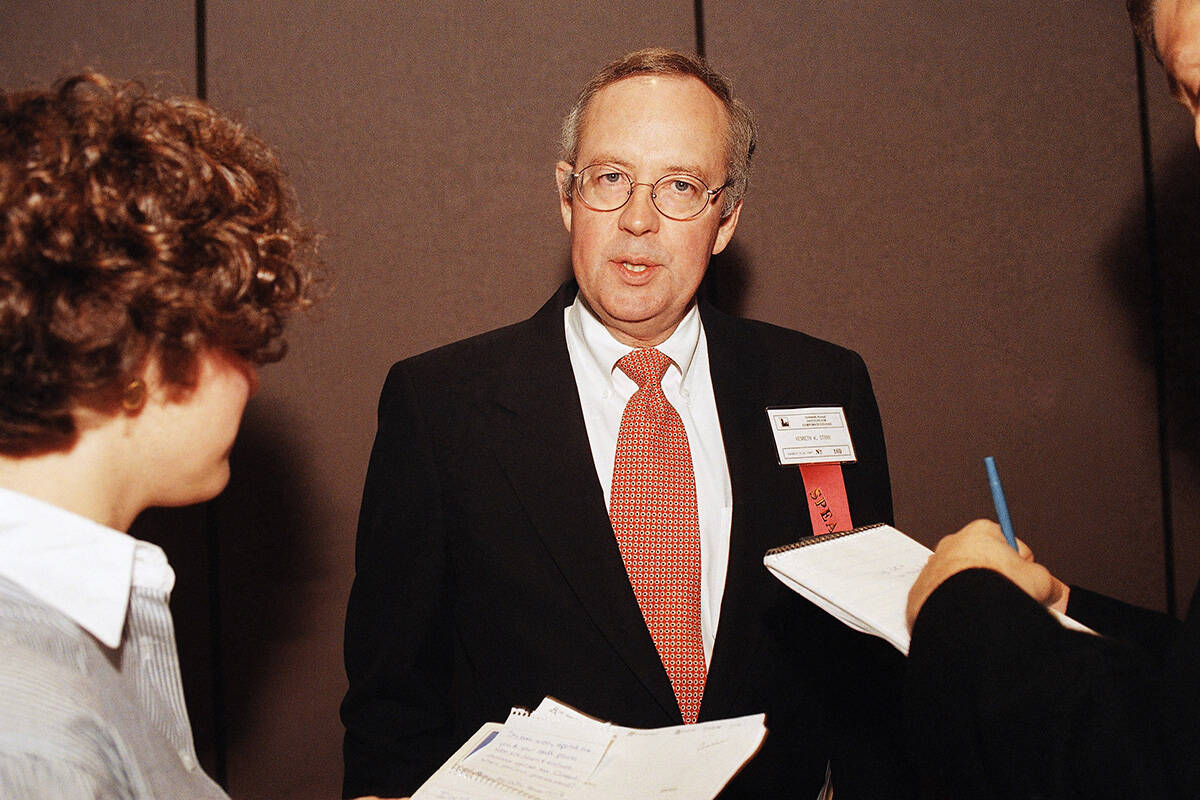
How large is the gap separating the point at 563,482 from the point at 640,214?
54 centimetres

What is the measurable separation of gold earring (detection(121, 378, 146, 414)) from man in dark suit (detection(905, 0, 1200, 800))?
885mm

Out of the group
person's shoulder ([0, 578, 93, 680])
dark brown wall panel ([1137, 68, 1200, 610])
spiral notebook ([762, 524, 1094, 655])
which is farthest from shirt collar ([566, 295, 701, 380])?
dark brown wall panel ([1137, 68, 1200, 610])

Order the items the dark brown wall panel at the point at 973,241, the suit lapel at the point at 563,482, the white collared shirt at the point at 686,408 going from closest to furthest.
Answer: the suit lapel at the point at 563,482 → the white collared shirt at the point at 686,408 → the dark brown wall panel at the point at 973,241

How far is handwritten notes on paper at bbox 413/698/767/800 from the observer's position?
944mm

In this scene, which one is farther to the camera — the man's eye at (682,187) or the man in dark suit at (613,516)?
the man's eye at (682,187)

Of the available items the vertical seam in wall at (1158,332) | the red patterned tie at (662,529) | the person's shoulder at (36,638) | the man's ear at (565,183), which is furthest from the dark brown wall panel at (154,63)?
the vertical seam in wall at (1158,332)

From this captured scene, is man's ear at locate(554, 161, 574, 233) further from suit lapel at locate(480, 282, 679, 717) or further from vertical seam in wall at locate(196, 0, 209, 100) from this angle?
vertical seam in wall at locate(196, 0, 209, 100)

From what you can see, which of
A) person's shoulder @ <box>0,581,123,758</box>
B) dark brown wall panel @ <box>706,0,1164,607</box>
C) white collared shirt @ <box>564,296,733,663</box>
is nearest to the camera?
person's shoulder @ <box>0,581,123,758</box>

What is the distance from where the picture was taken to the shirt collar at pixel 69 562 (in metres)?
0.73

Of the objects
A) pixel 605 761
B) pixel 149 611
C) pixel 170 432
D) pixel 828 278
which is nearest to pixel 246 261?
pixel 170 432

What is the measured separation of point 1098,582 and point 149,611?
2.66 meters

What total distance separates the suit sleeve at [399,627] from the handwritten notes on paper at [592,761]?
432 mm

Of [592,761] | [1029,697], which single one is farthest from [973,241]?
[592,761]

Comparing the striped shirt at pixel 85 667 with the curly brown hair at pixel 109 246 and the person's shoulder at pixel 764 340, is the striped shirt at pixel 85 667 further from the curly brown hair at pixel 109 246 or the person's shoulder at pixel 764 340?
the person's shoulder at pixel 764 340
